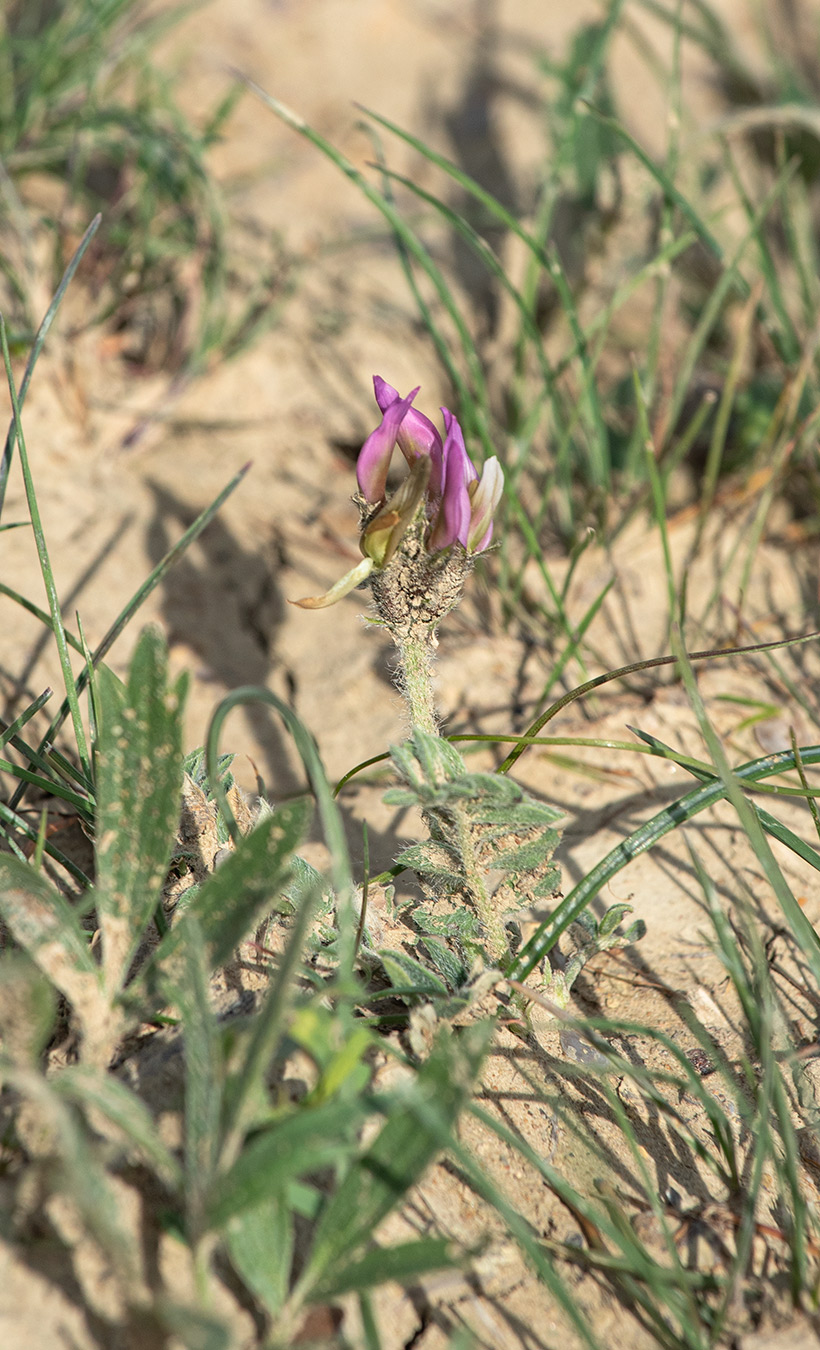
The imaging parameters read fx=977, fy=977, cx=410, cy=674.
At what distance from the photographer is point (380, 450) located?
1153 mm

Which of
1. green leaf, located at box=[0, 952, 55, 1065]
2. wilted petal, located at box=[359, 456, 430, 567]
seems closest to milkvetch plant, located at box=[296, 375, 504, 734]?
wilted petal, located at box=[359, 456, 430, 567]

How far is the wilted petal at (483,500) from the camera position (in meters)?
1.19

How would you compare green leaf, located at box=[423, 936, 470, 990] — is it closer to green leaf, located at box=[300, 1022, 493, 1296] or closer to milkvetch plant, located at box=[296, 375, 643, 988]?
milkvetch plant, located at box=[296, 375, 643, 988]

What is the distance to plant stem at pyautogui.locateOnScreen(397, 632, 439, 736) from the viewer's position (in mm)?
1242

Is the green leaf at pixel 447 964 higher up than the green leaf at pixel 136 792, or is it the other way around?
the green leaf at pixel 447 964

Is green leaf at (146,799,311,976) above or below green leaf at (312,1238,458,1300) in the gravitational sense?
above

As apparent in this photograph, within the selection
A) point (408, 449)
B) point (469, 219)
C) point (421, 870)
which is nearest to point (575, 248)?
point (469, 219)

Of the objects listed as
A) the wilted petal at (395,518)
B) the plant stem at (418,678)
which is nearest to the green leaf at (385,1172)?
the plant stem at (418,678)

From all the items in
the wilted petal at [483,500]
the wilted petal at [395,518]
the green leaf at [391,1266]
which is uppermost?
the wilted petal at [483,500]

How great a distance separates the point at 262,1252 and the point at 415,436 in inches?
35.1

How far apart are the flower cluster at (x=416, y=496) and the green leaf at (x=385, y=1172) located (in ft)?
1.74

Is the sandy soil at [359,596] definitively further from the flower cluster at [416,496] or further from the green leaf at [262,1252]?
the flower cluster at [416,496]

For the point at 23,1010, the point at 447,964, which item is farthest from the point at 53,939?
the point at 447,964

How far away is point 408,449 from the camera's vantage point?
1.23 meters
